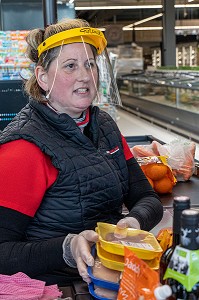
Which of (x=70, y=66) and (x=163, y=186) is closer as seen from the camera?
(x=70, y=66)

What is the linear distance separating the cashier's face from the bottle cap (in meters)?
0.96

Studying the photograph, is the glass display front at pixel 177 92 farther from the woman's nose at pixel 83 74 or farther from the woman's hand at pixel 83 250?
the woman's hand at pixel 83 250

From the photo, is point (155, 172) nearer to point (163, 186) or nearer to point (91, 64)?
point (163, 186)

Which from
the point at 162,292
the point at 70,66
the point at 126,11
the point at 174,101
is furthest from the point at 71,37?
the point at 126,11

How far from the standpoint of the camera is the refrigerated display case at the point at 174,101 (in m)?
7.70

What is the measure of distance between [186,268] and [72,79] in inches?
38.7

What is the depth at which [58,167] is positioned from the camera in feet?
5.94

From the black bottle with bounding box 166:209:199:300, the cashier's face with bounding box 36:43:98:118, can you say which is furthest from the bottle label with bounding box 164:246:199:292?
the cashier's face with bounding box 36:43:98:118

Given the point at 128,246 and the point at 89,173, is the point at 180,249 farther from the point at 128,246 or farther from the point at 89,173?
the point at 89,173

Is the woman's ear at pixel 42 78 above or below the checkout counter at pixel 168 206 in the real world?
above

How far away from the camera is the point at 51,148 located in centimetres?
182

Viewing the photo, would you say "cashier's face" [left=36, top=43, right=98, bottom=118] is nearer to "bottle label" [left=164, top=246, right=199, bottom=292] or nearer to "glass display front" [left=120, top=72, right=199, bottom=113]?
"bottle label" [left=164, top=246, right=199, bottom=292]

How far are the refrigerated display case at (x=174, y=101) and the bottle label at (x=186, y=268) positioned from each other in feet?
20.4

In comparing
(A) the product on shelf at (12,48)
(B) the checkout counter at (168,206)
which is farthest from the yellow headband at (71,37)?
(A) the product on shelf at (12,48)
